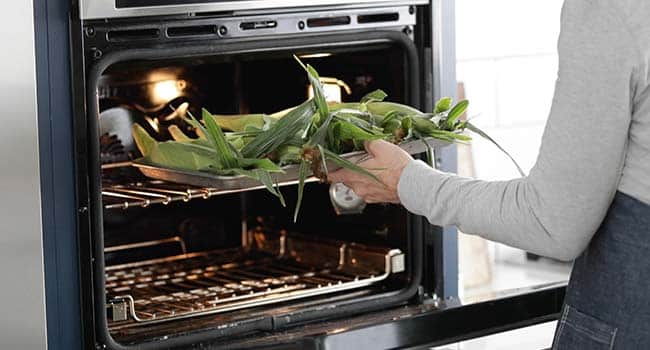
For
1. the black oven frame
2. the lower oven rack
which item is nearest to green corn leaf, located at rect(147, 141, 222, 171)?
the black oven frame

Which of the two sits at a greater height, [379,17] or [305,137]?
[379,17]

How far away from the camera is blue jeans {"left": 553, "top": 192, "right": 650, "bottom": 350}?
1400mm

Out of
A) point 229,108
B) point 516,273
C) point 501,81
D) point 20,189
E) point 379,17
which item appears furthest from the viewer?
point 516,273

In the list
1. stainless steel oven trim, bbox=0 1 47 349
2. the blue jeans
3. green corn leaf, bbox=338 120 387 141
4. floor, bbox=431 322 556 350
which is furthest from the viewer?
floor, bbox=431 322 556 350

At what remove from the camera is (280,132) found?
167 centimetres

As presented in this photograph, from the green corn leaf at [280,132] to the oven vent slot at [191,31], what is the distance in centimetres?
15

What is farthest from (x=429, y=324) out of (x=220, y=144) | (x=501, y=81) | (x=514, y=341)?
(x=501, y=81)

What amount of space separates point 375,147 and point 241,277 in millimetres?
582

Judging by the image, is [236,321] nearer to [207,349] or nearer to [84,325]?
[207,349]

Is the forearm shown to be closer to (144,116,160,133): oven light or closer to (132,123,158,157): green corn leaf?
(132,123,158,157): green corn leaf

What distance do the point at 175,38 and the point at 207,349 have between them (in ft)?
1.38

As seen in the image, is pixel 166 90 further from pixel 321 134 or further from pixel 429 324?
pixel 429 324

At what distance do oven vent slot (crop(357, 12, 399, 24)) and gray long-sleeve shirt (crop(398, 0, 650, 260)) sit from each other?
495 mm

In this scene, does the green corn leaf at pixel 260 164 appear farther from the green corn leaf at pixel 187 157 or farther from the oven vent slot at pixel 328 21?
the oven vent slot at pixel 328 21
